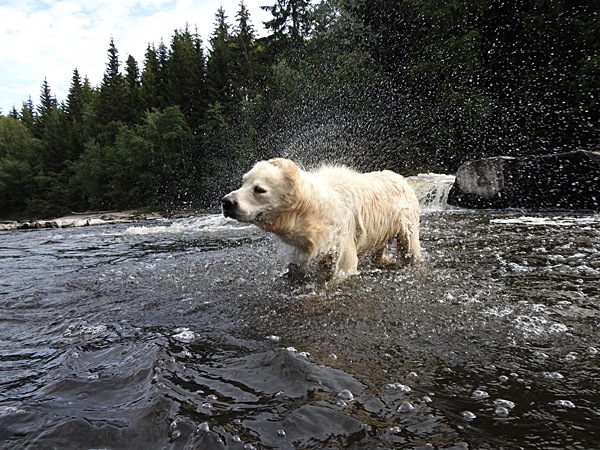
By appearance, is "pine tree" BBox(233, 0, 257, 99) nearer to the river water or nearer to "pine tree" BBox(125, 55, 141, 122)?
"pine tree" BBox(125, 55, 141, 122)

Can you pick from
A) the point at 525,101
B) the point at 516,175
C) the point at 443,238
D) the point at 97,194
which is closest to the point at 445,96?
the point at 525,101

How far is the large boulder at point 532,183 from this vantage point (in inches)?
459

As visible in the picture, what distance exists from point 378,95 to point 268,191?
86.3ft

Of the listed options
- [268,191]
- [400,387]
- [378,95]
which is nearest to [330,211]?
[268,191]

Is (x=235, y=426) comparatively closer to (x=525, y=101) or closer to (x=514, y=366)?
(x=514, y=366)

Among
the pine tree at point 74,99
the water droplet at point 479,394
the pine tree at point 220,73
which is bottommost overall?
the water droplet at point 479,394

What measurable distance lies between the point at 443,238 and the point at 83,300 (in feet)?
21.2

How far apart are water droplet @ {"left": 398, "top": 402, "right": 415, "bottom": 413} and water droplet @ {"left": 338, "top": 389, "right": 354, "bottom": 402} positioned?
28 centimetres

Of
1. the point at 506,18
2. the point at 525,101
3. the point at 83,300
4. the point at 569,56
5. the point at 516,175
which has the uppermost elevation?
the point at 506,18

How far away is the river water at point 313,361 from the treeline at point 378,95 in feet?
68.9

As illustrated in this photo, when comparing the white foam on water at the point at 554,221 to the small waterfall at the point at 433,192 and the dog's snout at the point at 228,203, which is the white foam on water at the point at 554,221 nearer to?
the small waterfall at the point at 433,192

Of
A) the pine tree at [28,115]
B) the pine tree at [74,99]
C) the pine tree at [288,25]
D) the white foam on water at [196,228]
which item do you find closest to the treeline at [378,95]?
the pine tree at [288,25]

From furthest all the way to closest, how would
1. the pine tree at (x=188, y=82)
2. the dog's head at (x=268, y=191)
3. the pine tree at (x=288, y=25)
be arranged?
the pine tree at (x=188, y=82)
the pine tree at (x=288, y=25)
the dog's head at (x=268, y=191)

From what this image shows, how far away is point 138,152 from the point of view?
1895 inches
